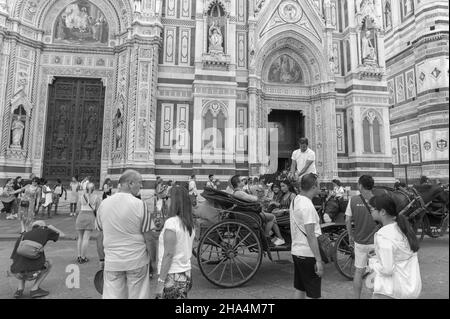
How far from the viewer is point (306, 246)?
3.31m

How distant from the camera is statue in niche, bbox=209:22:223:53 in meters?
16.2

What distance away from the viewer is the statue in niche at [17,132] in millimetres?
14822

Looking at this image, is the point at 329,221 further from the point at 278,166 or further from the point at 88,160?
the point at 88,160

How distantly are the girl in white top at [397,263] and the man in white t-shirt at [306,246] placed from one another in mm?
742

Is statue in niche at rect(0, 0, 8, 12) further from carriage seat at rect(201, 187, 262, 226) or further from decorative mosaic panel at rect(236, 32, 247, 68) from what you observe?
carriage seat at rect(201, 187, 262, 226)

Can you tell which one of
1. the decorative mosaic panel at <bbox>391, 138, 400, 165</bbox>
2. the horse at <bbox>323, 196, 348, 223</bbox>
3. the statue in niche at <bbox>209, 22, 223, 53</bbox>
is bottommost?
the horse at <bbox>323, 196, 348, 223</bbox>

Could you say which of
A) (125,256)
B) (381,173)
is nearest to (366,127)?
(381,173)

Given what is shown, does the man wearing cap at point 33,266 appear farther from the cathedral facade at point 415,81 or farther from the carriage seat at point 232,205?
the cathedral facade at point 415,81

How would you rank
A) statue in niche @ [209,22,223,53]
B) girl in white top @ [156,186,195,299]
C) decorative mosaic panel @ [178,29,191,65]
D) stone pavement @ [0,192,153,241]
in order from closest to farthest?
girl in white top @ [156,186,195,299]
stone pavement @ [0,192,153,241]
statue in niche @ [209,22,223,53]
decorative mosaic panel @ [178,29,191,65]

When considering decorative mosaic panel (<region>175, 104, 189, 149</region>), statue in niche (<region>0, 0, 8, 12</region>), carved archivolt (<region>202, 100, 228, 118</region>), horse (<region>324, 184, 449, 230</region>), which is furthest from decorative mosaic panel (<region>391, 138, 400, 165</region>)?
statue in niche (<region>0, 0, 8, 12</region>)

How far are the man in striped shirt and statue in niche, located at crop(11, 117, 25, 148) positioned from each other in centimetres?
1487

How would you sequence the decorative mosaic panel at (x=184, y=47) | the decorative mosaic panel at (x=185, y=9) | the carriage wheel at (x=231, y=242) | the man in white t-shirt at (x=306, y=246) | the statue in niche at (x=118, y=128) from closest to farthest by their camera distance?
the man in white t-shirt at (x=306, y=246), the carriage wheel at (x=231, y=242), the statue in niche at (x=118, y=128), the decorative mosaic panel at (x=184, y=47), the decorative mosaic panel at (x=185, y=9)

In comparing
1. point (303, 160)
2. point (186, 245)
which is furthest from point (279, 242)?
point (186, 245)

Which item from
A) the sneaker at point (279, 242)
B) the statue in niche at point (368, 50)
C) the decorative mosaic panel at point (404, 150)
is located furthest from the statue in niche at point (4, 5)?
the decorative mosaic panel at point (404, 150)
